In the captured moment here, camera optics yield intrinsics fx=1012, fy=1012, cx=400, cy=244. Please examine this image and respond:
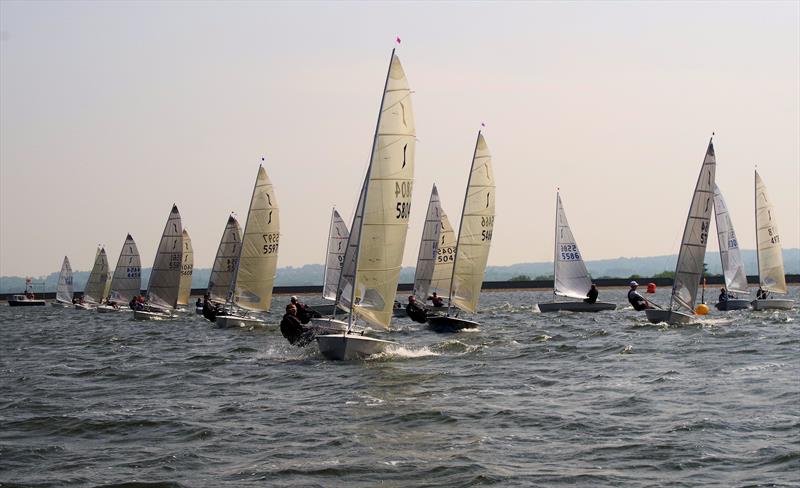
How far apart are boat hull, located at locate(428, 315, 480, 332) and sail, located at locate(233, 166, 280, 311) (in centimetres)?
1142

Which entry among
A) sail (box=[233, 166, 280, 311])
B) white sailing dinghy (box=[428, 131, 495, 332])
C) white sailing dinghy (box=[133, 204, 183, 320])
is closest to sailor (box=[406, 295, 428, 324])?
white sailing dinghy (box=[428, 131, 495, 332])

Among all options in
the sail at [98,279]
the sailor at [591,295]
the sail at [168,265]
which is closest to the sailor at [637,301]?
the sailor at [591,295]

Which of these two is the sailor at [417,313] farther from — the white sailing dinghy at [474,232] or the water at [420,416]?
the water at [420,416]

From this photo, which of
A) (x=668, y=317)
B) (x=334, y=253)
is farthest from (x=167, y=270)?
(x=668, y=317)

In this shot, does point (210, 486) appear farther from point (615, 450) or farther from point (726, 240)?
point (726, 240)

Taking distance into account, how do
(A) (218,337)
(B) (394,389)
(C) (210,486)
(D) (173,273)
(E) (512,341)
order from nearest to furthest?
1. (C) (210,486)
2. (B) (394,389)
3. (E) (512,341)
4. (A) (218,337)
5. (D) (173,273)

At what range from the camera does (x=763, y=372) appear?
2206cm

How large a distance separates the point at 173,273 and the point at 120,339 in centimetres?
1599

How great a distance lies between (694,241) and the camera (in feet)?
122

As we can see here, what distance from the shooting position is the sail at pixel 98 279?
247 ft

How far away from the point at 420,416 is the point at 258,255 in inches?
1147

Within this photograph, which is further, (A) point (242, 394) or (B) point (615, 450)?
(A) point (242, 394)

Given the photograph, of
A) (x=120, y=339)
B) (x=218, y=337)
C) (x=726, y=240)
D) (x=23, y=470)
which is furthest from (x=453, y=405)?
(x=726, y=240)

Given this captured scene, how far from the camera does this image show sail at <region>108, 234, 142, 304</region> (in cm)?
6300
